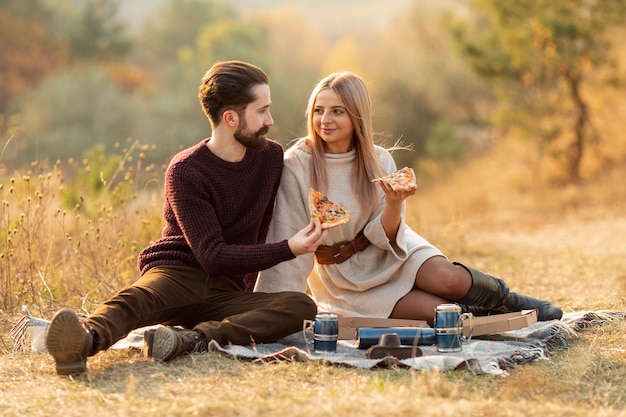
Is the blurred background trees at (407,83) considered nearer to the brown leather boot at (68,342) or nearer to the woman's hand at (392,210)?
the woman's hand at (392,210)

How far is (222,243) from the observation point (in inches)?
178

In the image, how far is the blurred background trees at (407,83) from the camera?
13.6 m

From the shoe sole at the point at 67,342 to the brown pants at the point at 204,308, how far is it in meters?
Result: 0.25

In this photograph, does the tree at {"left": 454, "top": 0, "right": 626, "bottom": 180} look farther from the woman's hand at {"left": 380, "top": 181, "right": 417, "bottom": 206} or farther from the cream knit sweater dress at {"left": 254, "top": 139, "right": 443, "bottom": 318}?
the woman's hand at {"left": 380, "top": 181, "right": 417, "bottom": 206}

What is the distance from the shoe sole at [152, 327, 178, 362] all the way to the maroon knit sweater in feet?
1.43

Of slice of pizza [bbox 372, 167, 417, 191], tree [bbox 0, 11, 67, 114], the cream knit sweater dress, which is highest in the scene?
tree [bbox 0, 11, 67, 114]

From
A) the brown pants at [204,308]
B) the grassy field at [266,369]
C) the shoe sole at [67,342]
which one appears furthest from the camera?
the brown pants at [204,308]

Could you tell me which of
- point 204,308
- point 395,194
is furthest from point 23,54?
point 395,194

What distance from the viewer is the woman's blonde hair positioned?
488cm

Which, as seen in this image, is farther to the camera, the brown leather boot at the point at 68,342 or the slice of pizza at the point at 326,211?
the slice of pizza at the point at 326,211

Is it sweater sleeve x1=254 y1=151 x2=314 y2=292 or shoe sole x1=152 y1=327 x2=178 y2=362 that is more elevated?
sweater sleeve x1=254 y1=151 x2=314 y2=292

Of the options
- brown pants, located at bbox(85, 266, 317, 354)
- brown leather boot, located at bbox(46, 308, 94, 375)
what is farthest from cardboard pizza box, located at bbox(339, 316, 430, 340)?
brown leather boot, located at bbox(46, 308, 94, 375)

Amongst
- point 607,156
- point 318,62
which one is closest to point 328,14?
point 318,62

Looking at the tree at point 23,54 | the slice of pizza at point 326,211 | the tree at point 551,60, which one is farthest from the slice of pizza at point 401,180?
the tree at point 23,54
